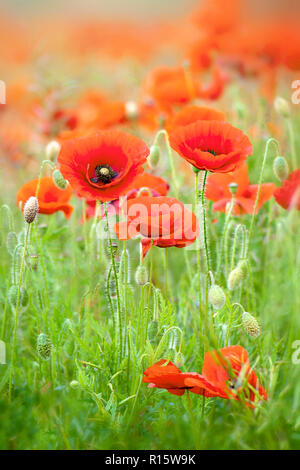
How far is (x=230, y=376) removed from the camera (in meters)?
0.66

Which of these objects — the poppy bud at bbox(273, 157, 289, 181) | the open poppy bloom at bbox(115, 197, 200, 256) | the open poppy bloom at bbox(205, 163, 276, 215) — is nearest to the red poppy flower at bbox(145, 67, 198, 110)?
the open poppy bloom at bbox(205, 163, 276, 215)

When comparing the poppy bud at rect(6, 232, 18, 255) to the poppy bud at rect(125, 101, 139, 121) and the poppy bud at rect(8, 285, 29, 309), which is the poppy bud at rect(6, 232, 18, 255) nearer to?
the poppy bud at rect(8, 285, 29, 309)

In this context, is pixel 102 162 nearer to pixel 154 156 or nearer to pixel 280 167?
pixel 154 156

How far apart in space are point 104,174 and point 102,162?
30mm

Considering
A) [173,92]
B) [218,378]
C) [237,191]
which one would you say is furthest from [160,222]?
[173,92]

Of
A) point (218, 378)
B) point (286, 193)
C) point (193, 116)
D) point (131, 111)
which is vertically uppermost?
point (131, 111)

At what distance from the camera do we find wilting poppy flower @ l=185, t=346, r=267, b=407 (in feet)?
2.12

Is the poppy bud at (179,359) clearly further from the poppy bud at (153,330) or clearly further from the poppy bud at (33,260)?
the poppy bud at (33,260)

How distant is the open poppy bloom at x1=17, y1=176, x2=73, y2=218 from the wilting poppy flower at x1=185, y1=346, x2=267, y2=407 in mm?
409

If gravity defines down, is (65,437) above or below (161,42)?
below
